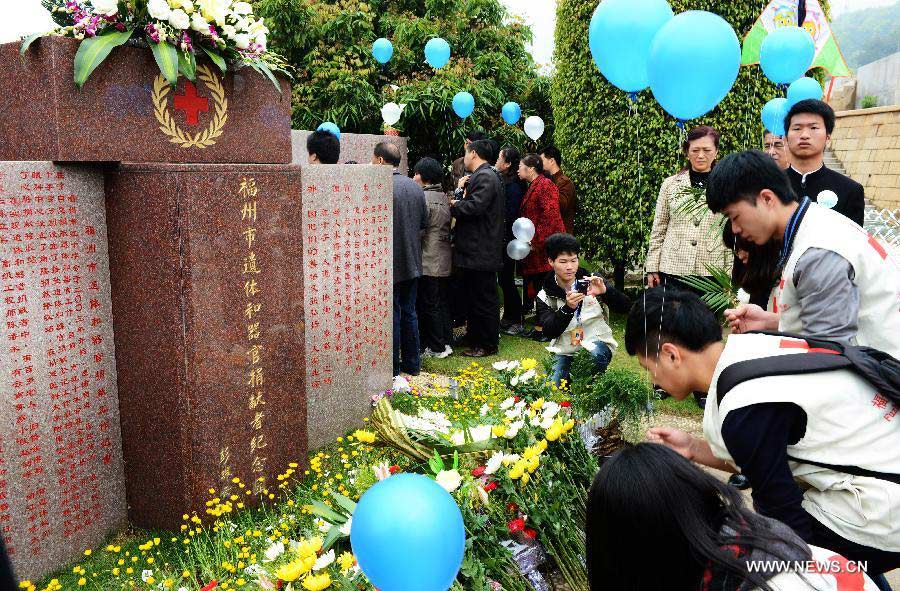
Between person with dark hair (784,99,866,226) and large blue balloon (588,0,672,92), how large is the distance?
2.60 feet

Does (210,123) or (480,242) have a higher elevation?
(210,123)

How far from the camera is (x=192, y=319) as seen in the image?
3385mm

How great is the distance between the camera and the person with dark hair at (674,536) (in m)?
1.32

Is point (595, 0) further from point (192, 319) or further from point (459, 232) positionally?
point (192, 319)

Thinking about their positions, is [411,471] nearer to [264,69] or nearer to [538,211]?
[264,69]

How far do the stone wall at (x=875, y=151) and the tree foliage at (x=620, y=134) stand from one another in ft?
17.2

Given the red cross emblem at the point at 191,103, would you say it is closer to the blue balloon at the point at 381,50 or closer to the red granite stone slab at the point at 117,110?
the red granite stone slab at the point at 117,110

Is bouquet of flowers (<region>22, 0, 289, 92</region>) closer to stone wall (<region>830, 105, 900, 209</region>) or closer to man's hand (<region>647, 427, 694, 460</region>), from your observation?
man's hand (<region>647, 427, 694, 460</region>)

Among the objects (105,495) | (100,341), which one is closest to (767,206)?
(100,341)

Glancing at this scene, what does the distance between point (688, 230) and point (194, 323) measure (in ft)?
11.8

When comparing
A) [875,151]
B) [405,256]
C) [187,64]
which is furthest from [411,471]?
[875,151]

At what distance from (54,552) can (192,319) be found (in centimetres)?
124

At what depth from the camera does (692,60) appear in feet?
11.1

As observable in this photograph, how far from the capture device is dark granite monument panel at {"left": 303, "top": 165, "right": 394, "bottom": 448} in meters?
4.73
